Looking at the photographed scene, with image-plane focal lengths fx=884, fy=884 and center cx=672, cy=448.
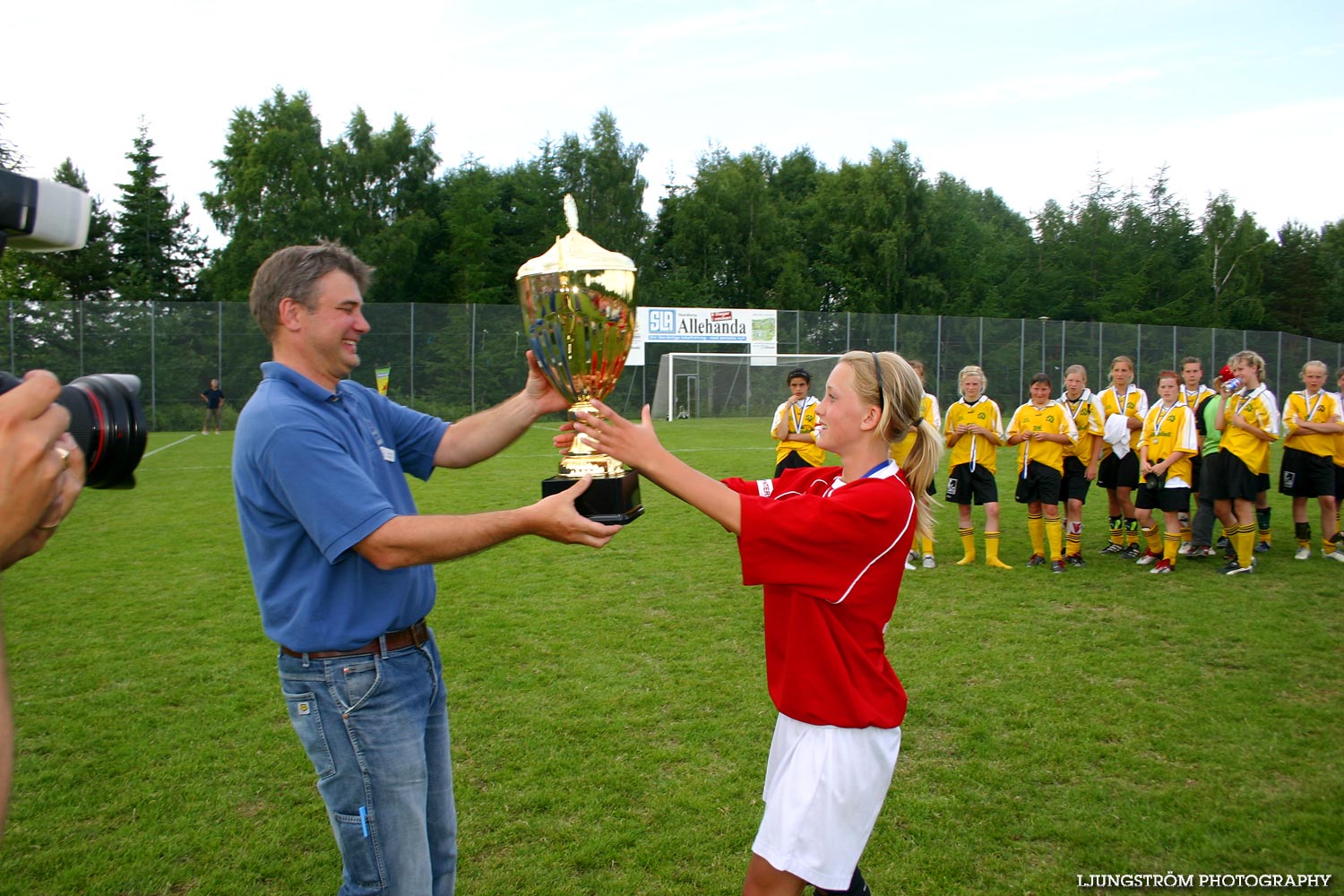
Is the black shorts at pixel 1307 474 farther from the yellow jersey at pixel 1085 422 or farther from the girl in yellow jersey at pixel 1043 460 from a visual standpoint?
the girl in yellow jersey at pixel 1043 460

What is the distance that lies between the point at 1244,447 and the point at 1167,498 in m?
1.07

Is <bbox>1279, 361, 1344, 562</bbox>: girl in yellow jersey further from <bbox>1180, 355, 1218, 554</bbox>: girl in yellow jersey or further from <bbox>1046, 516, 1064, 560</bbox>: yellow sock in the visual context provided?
<bbox>1046, 516, 1064, 560</bbox>: yellow sock

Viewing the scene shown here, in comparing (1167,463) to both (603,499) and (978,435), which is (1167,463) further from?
(603,499)

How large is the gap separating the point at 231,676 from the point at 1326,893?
20.1 ft

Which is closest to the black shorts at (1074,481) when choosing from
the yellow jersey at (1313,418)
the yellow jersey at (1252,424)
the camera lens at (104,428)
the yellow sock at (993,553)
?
the yellow sock at (993,553)

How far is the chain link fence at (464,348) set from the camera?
28.4 metres

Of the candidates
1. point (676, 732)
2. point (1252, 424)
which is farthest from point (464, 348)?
point (676, 732)

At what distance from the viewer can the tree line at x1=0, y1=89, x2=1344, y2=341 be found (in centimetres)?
4347

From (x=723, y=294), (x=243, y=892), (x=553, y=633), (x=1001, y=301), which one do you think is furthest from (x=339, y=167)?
(x=243, y=892)

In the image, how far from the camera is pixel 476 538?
2.23 metres

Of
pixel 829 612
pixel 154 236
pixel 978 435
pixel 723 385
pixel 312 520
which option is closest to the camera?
pixel 312 520

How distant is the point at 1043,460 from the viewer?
9.44 m

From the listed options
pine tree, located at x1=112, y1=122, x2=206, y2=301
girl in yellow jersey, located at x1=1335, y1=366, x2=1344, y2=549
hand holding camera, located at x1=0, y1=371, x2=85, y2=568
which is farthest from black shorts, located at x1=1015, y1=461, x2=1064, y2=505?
pine tree, located at x1=112, y1=122, x2=206, y2=301

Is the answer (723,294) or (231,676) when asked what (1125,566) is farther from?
(723,294)
